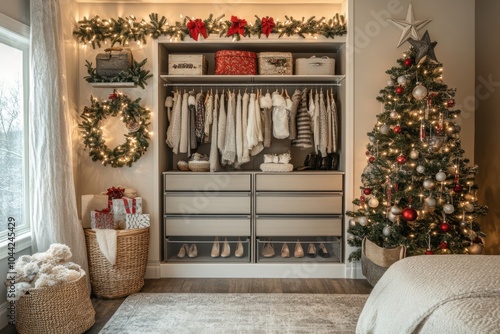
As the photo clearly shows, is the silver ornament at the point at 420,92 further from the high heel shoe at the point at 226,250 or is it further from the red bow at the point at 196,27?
the high heel shoe at the point at 226,250

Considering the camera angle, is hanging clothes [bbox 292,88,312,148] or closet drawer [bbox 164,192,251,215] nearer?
closet drawer [bbox 164,192,251,215]

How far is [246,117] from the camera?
13.9 feet

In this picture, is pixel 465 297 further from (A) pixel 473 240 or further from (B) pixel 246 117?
(B) pixel 246 117

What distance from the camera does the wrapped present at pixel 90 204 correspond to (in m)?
3.82

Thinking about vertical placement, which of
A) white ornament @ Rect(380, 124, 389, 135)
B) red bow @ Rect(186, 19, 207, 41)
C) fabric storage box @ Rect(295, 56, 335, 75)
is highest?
red bow @ Rect(186, 19, 207, 41)

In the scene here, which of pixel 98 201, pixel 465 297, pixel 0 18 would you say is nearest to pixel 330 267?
pixel 98 201

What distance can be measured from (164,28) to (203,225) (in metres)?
1.86

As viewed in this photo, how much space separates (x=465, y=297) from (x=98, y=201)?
3107 millimetres

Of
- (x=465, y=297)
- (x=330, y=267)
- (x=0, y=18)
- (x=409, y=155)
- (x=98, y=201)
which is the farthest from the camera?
(x=330, y=267)

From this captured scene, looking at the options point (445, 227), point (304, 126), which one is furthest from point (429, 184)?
point (304, 126)

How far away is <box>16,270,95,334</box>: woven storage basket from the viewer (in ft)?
8.87

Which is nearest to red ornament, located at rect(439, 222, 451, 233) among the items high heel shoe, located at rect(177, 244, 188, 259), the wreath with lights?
high heel shoe, located at rect(177, 244, 188, 259)

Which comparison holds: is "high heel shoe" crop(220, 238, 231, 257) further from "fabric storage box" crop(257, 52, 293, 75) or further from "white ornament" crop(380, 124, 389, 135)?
"white ornament" crop(380, 124, 389, 135)

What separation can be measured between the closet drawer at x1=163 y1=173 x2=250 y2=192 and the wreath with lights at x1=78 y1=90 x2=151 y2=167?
389 mm
